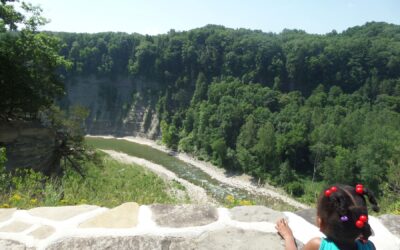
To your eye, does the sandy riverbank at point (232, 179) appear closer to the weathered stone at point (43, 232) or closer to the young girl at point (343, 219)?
the young girl at point (343, 219)

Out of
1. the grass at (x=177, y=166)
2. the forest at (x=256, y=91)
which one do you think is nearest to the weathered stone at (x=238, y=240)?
the forest at (x=256, y=91)

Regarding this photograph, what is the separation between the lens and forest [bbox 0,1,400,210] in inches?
666

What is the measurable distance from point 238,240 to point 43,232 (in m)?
1.37

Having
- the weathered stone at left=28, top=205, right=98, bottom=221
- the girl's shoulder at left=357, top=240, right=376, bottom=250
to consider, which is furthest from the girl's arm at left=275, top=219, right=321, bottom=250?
the weathered stone at left=28, top=205, right=98, bottom=221

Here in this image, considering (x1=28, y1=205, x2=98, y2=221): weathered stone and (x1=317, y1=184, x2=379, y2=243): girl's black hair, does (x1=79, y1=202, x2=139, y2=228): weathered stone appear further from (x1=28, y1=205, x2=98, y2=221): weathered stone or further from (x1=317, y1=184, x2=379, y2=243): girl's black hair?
(x1=317, y1=184, x2=379, y2=243): girl's black hair

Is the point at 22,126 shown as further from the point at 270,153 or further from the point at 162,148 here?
the point at 162,148

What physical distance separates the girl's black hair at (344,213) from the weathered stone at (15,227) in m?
2.11

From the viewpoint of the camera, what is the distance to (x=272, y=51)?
286 feet

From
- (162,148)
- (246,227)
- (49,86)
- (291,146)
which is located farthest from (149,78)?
(246,227)

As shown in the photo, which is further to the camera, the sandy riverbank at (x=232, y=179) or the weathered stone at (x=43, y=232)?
the sandy riverbank at (x=232, y=179)

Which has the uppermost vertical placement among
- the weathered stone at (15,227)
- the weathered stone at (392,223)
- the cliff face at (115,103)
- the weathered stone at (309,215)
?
the weathered stone at (309,215)

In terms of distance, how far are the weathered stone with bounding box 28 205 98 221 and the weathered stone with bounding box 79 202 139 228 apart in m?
0.22

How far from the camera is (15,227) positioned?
2713 millimetres

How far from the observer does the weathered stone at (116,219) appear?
268cm
